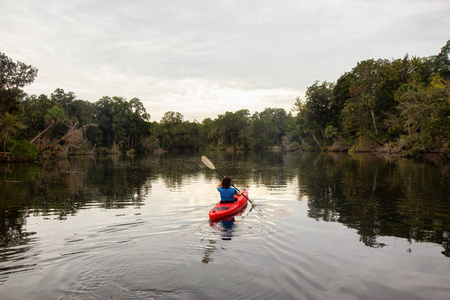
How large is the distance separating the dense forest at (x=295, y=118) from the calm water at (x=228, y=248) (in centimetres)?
2559

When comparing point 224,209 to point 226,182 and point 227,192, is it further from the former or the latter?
point 226,182

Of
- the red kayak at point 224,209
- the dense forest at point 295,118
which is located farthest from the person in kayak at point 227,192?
the dense forest at point 295,118

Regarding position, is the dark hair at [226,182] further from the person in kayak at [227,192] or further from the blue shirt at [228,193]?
the blue shirt at [228,193]

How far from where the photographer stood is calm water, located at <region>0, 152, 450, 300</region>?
5250mm

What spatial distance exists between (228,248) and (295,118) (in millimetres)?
80855

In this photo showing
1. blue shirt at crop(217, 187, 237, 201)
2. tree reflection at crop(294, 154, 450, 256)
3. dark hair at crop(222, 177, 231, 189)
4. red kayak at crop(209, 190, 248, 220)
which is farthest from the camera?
blue shirt at crop(217, 187, 237, 201)

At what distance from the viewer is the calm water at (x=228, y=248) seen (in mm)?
5250

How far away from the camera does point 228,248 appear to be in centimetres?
743

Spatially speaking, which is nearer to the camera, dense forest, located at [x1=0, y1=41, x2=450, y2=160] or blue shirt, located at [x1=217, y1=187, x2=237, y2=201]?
blue shirt, located at [x1=217, y1=187, x2=237, y2=201]

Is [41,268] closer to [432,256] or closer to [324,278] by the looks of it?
[324,278]

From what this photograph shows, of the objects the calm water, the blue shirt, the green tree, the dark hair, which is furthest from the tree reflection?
the green tree

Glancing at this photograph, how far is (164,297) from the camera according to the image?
4879 mm

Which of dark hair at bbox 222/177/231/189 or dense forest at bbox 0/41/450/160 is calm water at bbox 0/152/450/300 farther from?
dense forest at bbox 0/41/450/160

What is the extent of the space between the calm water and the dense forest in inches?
1007
